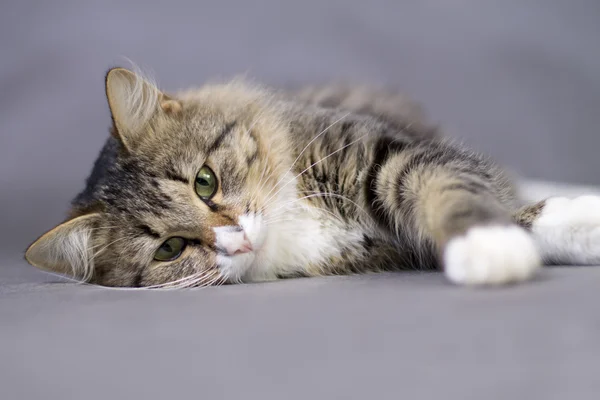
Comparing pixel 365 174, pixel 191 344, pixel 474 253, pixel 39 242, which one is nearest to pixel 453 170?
pixel 365 174

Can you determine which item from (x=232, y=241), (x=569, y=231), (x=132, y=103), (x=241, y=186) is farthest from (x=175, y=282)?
(x=569, y=231)

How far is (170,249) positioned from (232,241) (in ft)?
0.84

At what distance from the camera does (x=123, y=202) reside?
1.98 metres

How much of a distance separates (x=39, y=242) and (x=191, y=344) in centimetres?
92

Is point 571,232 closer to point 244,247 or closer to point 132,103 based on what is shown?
point 244,247

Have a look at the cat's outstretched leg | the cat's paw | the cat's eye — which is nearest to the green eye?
the cat's eye

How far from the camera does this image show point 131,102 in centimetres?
211

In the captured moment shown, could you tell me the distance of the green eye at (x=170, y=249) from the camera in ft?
6.30

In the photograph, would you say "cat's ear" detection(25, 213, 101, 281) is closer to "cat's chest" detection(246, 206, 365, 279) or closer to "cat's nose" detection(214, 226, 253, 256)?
"cat's nose" detection(214, 226, 253, 256)

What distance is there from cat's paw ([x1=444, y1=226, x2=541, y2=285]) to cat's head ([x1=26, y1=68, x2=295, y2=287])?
0.64m

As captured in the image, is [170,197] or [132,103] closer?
[170,197]

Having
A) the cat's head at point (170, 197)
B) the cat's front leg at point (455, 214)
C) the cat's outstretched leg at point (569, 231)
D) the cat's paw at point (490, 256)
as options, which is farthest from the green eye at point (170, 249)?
the cat's outstretched leg at point (569, 231)

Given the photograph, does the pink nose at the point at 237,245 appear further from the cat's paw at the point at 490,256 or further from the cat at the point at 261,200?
the cat's paw at the point at 490,256

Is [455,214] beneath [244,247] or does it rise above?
above
